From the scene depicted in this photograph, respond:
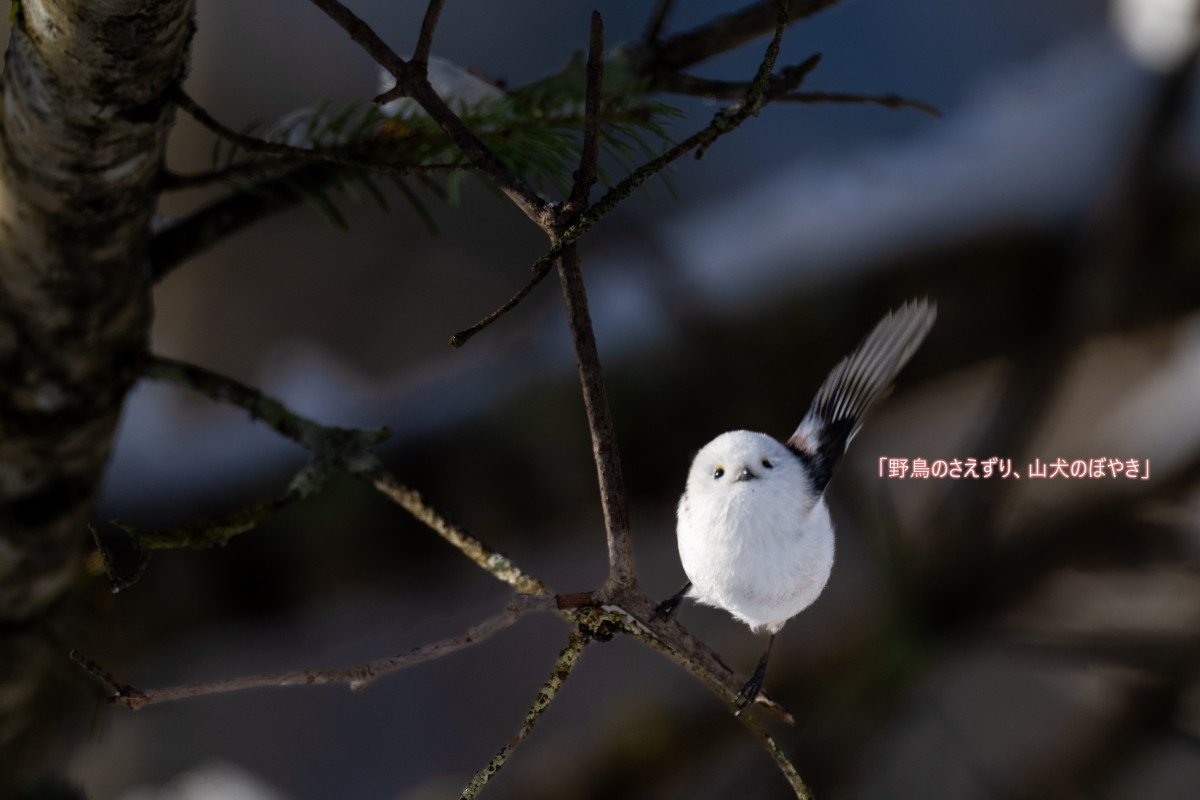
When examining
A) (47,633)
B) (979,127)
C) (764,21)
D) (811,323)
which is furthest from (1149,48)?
(47,633)

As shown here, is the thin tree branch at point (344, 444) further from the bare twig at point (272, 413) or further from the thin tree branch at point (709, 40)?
the thin tree branch at point (709, 40)

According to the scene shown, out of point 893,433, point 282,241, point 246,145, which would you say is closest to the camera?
point 246,145

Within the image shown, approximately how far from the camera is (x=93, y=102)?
208 millimetres

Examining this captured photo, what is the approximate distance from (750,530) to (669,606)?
22 mm

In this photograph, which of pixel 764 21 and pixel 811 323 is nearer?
pixel 764 21

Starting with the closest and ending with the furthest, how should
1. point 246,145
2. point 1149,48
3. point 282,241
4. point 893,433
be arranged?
point 246,145 < point 893,433 < point 1149,48 < point 282,241

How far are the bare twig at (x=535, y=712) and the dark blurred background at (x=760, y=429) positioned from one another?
0.73 feet

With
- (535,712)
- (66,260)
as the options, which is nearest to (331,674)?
(535,712)

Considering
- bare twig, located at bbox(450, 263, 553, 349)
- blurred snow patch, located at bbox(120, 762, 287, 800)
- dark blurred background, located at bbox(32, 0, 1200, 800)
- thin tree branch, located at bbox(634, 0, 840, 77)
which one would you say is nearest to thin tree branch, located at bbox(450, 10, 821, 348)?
bare twig, located at bbox(450, 263, 553, 349)

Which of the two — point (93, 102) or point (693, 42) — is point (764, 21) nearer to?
point (693, 42)

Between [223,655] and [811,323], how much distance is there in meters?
0.44

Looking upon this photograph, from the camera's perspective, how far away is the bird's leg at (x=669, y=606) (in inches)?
6.1

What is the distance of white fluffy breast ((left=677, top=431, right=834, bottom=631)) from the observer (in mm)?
160

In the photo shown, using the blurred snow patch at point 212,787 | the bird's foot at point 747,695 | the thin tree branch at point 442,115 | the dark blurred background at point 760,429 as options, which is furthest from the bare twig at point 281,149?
the blurred snow patch at point 212,787
